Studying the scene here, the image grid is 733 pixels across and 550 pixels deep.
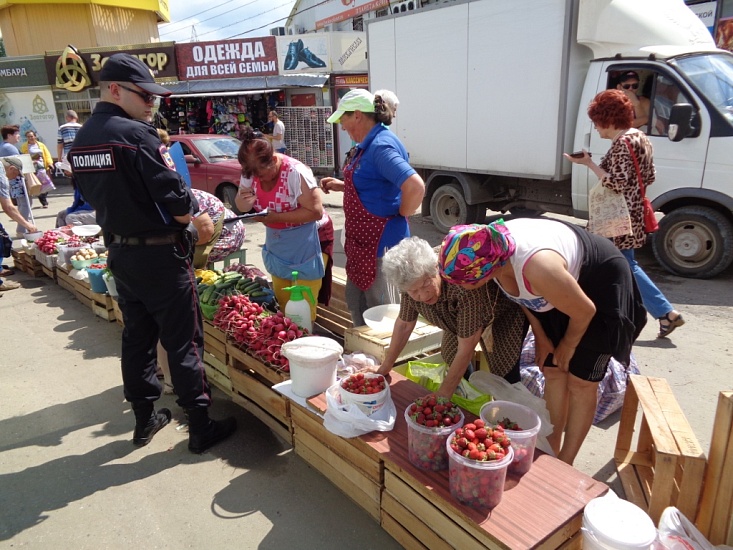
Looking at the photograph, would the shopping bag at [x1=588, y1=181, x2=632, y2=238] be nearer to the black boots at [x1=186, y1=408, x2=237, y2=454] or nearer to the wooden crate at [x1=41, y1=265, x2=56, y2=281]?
the black boots at [x1=186, y1=408, x2=237, y2=454]

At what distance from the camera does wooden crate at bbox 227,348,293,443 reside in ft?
10.4

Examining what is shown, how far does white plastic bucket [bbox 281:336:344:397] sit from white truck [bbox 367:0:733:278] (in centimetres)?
479

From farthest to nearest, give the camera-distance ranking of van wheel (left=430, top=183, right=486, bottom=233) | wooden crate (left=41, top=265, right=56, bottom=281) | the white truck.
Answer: van wheel (left=430, top=183, right=486, bottom=233) → wooden crate (left=41, top=265, right=56, bottom=281) → the white truck

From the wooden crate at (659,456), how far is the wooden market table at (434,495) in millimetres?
325

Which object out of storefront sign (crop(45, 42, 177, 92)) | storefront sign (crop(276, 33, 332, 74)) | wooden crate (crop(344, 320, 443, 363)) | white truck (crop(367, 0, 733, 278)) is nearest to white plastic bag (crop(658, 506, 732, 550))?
wooden crate (crop(344, 320, 443, 363))

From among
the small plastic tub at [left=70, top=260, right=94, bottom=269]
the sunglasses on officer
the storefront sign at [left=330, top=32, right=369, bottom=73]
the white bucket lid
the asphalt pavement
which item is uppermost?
the storefront sign at [left=330, top=32, right=369, bottom=73]

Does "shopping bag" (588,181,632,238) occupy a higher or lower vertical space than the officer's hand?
lower

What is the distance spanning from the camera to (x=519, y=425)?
234cm

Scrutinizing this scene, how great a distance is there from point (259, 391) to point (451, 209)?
5.81 meters

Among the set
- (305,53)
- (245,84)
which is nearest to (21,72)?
(245,84)

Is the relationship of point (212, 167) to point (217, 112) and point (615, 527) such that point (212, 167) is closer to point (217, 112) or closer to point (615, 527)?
point (217, 112)

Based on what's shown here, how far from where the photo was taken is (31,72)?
1789 cm

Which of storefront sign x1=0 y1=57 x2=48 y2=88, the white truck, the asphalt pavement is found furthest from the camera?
storefront sign x1=0 y1=57 x2=48 y2=88

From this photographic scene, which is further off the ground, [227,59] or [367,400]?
[227,59]
